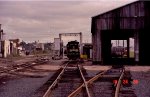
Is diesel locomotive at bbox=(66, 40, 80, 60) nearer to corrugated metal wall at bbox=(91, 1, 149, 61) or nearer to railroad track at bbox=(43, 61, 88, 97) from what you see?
corrugated metal wall at bbox=(91, 1, 149, 61)

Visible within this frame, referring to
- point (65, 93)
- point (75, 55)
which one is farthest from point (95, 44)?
A: point (65, 93)

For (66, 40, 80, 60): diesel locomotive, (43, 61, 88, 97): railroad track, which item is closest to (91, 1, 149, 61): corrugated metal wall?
(66, 40, 80, 60): diesel locomotive

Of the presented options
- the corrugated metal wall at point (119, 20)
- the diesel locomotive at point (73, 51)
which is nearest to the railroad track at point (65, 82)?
the corrugated metal wall at point (119, 20)

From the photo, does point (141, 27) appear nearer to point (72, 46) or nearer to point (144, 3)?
point (144, 3)

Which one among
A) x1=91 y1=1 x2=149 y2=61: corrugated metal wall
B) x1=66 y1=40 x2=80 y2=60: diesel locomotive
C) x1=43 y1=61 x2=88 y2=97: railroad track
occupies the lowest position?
x1=43 y1=61 x2=88 y2=97: railroad track

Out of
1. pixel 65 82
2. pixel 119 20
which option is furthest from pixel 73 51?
pixel 65 82

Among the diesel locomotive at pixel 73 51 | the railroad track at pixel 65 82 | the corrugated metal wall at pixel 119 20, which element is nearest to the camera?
the railroad track at pixel 65 82

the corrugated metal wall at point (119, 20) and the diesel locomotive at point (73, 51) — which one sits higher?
the corrugated metal wall at point (119, 20)

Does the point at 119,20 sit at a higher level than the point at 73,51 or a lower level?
higher

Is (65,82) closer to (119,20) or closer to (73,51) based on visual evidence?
(119,20)

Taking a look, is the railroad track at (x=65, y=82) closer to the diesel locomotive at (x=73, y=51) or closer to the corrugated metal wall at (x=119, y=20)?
the corrugated metal wall at (x=119, y=20)

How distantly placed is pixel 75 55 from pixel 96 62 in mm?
15641

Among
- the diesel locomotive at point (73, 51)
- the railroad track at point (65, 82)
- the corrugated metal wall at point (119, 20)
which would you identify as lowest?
the railroad track at point (65, 82)

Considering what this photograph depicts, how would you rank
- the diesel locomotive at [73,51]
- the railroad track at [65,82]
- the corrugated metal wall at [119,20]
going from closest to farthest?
the railroad track at [65,82] → the corrugated metal wall at [119,20] → the diesel locomotive at [73,51]
